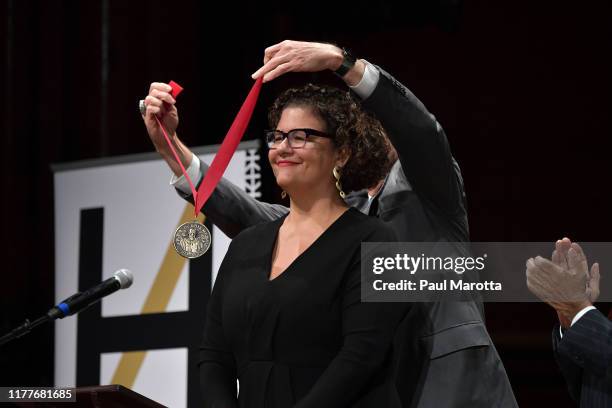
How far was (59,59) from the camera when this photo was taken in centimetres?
460

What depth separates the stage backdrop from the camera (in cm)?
358

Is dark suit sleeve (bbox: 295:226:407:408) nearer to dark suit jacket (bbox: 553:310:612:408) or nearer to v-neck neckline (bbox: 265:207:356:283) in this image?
v-neck neckline (bbox: 265:207:356:283)

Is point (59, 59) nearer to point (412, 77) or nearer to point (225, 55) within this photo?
point (225, 55)

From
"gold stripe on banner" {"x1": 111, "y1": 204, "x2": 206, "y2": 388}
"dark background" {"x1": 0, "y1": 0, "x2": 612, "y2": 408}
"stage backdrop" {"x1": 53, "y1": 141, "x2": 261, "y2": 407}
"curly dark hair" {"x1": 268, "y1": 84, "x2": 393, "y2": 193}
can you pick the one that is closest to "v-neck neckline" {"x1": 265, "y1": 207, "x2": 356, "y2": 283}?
"curly dark hair" {"x1": 268, "y1": 84, "x2": 393, "y2": 193}

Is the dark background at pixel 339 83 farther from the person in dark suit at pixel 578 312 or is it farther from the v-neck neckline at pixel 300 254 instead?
the v-neck neckline at pixel 300 254

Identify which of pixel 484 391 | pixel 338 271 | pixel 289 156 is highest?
pixel 289 156

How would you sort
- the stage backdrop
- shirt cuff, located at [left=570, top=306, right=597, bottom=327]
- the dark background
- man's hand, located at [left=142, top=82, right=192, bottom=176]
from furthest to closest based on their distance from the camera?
the dark background → the stage backdrop → man's hand, located at [left=142, top=82, right=192, bottom=176] → shirt cuff, located at [left=570, top=306, right=597, bottom=327]

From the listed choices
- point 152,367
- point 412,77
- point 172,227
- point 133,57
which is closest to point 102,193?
point 172,227

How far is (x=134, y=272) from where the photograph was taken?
373cm

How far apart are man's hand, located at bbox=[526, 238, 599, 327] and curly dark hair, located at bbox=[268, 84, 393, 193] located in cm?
42

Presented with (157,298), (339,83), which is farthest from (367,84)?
(339,83)

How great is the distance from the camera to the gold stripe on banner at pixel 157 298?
3.65 metres

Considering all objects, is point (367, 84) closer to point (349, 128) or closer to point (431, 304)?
point (349, 128)

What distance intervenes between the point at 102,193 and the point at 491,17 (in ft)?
6.17
